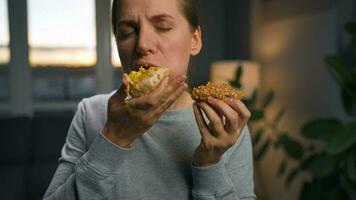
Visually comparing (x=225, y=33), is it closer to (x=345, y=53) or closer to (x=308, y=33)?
(x=308, y=33)

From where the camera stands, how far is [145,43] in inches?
25.5

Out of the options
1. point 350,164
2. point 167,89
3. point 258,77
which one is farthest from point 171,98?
point 258,77

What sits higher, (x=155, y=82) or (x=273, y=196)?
(x=155, y=82)

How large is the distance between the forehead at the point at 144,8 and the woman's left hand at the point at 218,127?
7.4 inches

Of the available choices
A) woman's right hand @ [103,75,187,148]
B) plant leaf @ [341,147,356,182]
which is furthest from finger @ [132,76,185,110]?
plant leaf @ [341,147,356,182]

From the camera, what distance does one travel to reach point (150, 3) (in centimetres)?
67

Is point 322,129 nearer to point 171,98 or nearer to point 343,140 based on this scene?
point 343,140

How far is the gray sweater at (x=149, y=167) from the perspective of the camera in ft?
1.92

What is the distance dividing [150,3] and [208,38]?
10.7 feet

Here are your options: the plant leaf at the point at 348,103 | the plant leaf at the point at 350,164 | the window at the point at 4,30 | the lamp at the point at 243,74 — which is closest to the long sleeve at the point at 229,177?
the plant leaf at the point at 350,164

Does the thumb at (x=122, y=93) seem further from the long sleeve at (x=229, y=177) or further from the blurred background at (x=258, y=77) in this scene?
the blurred background at (x=258, y=77)

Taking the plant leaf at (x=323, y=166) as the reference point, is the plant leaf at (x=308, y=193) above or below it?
below

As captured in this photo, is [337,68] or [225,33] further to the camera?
[225,33]

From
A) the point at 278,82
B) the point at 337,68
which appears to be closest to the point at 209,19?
the point at 278,82
